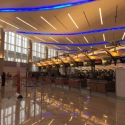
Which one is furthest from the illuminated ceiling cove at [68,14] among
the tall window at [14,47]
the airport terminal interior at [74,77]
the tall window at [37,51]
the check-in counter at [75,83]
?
the tall window at [37,51]

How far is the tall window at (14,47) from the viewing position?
35.0 metres

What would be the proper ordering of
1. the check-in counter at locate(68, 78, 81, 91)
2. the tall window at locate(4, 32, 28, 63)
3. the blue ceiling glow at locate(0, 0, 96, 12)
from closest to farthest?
the blue ceiling glow at locate(0, 0, 96, 12)
the check-in counter at locate(68, 78, 81, 91)
the tall window at locate(4, 32, 28, 63)

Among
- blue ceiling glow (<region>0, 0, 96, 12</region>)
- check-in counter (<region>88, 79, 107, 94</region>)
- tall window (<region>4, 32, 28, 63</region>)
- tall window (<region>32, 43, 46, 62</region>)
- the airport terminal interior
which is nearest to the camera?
the airport terminal interior

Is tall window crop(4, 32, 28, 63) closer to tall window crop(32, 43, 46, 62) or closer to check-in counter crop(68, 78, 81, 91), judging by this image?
tall window crop(32, 43, 46, 62)

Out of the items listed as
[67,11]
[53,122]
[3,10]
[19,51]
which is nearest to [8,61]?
[19,51]

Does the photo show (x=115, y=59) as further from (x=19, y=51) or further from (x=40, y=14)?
(x=19, y=51)

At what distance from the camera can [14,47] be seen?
36.7 meters

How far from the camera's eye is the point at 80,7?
1552 cm

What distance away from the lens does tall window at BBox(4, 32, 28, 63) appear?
35000mm

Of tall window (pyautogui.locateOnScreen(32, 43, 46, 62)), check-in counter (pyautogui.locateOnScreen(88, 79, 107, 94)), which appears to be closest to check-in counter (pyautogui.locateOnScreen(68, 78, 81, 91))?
check-in counter (pyautogui.locateOnScreen(88, 79, 107, 94))

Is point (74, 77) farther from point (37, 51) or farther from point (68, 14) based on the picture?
point (37, 51)

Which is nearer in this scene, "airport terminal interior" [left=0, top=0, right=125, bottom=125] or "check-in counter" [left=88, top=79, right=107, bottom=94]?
"airport terminal interior" [left=0, top=0, right=125, bottom=125]

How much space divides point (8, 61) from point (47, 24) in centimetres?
1625

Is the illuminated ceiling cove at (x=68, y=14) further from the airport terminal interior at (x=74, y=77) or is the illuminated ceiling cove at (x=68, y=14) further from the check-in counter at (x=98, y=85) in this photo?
the check-in counter at (x=98, y=85)
